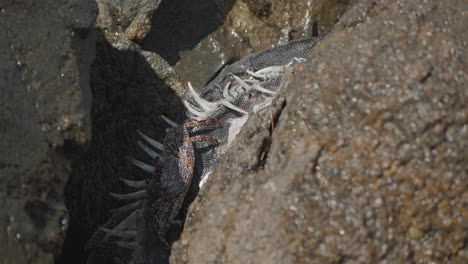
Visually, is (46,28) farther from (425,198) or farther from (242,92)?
(425,198)

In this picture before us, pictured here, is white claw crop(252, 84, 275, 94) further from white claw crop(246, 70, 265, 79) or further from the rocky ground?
the rocky ground

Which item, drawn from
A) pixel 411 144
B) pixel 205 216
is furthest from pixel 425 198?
pixel 205 216

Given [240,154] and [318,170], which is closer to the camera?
[318,170]

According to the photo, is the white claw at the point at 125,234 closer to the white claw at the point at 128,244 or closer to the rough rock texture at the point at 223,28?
the white claw at the point at 128,244

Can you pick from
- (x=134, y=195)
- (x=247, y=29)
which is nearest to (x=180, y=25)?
(x=247, y=29)

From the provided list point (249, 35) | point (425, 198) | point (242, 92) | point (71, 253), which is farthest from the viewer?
A: point (249, 35)

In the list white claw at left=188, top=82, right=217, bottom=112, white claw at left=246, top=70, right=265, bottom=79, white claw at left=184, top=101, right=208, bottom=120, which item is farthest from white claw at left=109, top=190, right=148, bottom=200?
white claw at left=246, top=70, right=265, bottom=79

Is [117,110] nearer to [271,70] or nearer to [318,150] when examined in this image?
[271,70]
